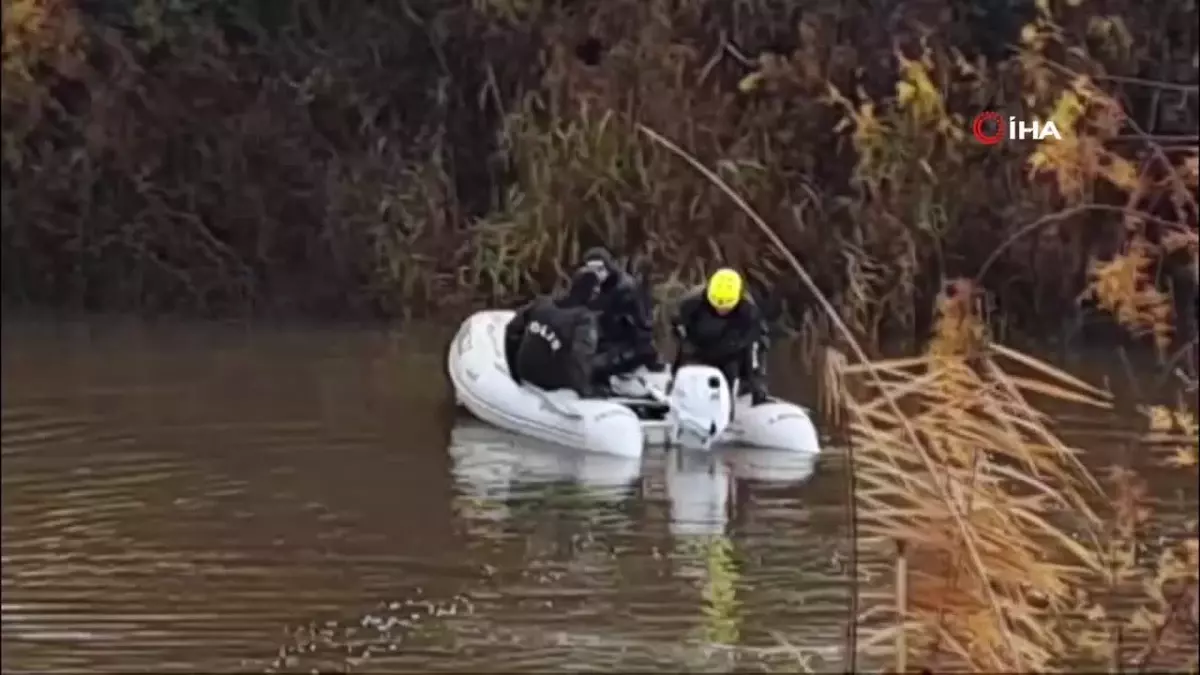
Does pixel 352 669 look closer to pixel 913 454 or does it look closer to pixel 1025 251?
pixel 913 454

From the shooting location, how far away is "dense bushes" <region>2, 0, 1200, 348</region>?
2.02 meters

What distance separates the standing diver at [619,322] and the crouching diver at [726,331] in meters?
0.05

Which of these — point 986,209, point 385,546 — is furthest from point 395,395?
A: point 986,209

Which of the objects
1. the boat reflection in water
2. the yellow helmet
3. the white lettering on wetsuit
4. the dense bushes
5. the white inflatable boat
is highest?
the dense bushes

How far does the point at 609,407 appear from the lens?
10.3 feet

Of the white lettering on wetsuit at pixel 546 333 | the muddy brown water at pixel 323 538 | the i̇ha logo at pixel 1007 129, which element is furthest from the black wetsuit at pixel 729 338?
the i̇ha logo at pixel 1007 129

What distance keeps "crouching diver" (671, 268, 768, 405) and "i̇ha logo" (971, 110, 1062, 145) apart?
1.38ft

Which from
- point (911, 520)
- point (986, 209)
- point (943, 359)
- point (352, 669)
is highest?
point (986, 209)

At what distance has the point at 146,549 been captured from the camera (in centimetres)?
218

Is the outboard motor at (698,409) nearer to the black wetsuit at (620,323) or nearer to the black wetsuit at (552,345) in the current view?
the black wetsuit at (620,323)

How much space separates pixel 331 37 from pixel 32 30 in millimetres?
445

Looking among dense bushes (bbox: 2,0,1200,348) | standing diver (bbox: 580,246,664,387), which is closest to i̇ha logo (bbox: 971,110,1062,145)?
dense bushes (bbox: 2,0,1200,348)

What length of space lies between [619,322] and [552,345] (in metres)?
0.31

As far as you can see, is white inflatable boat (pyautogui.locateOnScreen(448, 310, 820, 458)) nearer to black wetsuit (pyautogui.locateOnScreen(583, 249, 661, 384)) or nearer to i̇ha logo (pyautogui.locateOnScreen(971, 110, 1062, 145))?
black wetsuit (pyautogui.locateOnScreen(583, 249, 661, 384))
